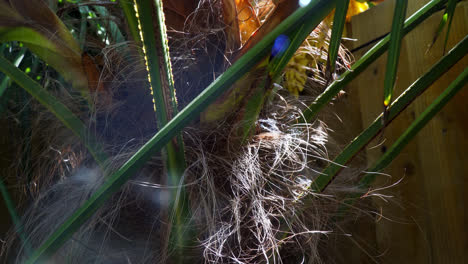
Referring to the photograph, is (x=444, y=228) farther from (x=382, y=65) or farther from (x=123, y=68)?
(x=123, y=68)

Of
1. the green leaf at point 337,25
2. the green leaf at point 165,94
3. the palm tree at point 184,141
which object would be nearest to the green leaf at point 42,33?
the palm tree at point 184,141

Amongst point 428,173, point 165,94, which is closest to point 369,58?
point 165,94

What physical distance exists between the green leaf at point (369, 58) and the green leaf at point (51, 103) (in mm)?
310

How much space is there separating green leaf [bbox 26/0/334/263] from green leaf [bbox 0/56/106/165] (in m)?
0.17

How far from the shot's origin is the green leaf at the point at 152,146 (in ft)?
1.34

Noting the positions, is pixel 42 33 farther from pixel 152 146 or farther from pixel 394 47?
pixel 394 47

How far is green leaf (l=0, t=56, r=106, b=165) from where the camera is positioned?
21.6 inches

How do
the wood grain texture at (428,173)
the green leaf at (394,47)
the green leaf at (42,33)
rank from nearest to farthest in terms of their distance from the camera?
the green leaf at (394,47), the green leaf at (42,33), the wood grain texture at (428,173)

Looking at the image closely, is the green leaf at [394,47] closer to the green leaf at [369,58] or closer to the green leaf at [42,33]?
the green leaf at [369,58]

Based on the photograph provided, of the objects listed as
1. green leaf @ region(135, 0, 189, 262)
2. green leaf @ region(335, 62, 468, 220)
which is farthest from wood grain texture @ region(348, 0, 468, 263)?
green leaf @ region(135, 0, 189, 262)

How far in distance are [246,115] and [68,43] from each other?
0.26 meters

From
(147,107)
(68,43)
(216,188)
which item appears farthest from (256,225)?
(68,43)

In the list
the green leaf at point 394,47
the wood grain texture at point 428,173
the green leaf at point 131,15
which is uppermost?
the green leaf at point 394,47

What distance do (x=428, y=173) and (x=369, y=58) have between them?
0.43 meters
